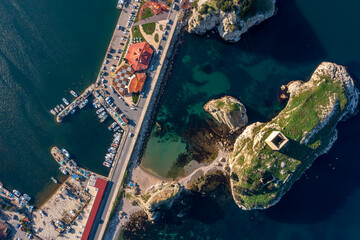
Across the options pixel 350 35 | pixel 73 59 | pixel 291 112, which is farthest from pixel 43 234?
pixel 350 35

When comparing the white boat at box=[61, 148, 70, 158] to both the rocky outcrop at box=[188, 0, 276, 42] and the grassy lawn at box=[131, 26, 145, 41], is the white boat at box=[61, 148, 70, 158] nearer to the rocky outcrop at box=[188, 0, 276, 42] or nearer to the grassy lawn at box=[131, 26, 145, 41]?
the grassy lawn at box=[131, 26, 145, 41]

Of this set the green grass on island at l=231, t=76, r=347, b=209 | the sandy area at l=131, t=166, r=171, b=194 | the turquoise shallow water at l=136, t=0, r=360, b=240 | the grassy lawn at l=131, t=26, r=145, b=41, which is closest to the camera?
the green grass on island at l=231, t=76, r=347, b=209

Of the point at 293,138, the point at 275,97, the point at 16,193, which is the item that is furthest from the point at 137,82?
the point at 16,193

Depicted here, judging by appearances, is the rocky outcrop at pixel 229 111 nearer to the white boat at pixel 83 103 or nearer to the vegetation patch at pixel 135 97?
the vegetation patch at pixel 135 97

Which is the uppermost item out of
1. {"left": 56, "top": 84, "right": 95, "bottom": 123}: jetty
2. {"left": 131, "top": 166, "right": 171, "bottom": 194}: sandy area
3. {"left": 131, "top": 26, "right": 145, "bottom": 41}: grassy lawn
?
{"left": 131, "top": 26, "right": 145, "bottom": 41}: grassy lawn

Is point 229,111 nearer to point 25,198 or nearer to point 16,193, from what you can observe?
point 25,198

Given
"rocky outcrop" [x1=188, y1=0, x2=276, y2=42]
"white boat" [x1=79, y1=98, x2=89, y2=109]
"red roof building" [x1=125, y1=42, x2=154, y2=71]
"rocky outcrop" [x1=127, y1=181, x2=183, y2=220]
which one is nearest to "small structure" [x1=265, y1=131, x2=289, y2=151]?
"rocky outcrop" [x1=127, y1=181, x2=183, y2=220]
